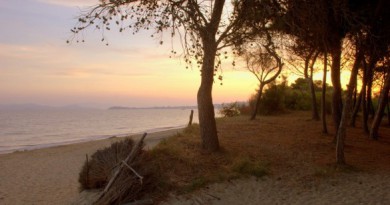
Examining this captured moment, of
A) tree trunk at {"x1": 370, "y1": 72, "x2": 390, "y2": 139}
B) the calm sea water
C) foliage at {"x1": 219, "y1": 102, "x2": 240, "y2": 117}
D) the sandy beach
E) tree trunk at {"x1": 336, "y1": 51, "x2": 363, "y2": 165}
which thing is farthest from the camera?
the calm sea water

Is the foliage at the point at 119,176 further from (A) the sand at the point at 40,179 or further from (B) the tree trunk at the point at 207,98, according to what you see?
(B) the tree trunk at the point at 207,98

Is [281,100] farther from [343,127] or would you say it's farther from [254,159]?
[343,127]

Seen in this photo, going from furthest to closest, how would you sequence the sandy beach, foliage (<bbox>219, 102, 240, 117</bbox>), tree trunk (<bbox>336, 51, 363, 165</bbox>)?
1. foliage (<bbox>219, 102, 240, 117</bbox>)
2. tree trunk (<bbox>336, 51, 363, 165</bbox>)
3. the sandy beach

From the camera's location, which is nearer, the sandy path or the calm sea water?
the sandy path

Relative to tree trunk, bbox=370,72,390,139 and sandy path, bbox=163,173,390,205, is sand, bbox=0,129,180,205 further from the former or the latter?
tree trunk, bbox=370,72,390,139

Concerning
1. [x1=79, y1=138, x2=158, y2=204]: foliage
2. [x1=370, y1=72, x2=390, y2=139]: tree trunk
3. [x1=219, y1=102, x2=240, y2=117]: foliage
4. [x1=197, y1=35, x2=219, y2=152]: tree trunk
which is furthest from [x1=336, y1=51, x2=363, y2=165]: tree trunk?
[x1=219, y1=102, x2=240, y2=117]: foliage

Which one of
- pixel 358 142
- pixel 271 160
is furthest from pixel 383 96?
pixel 271 160

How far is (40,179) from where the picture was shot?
55.0 feet

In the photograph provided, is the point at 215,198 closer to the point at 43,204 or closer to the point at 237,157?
the point at 237,157

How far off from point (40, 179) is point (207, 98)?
7.55 meters

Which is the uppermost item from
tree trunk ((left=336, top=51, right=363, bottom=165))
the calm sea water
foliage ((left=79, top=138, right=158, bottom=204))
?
tree trunk ((left=336, top=51, right=363, bottom=165))

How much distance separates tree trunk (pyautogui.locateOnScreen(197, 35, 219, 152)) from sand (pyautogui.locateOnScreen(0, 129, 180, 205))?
444 centimetres

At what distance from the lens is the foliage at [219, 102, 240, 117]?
36500 mm

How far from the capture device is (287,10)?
12.7 m
